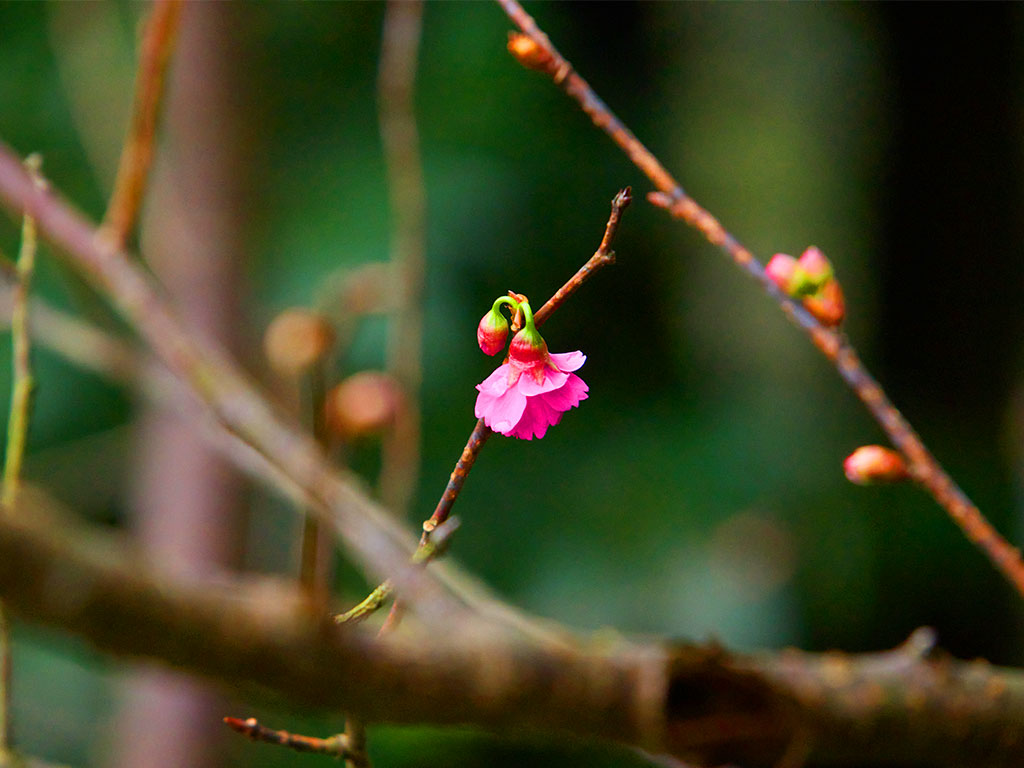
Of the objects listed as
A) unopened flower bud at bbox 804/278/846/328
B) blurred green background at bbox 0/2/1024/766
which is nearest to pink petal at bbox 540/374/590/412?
unopened flower bud at bbox 804/278/846/328

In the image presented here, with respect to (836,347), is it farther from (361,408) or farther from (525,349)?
(361,408)

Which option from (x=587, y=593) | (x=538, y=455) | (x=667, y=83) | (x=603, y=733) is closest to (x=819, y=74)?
(x=667, y=83)

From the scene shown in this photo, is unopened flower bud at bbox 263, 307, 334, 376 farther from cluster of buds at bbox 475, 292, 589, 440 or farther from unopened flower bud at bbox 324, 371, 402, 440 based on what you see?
cluster of buds at bbox 475, 292, 589, 440

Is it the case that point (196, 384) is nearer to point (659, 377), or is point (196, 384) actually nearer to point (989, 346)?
point (659, 377)

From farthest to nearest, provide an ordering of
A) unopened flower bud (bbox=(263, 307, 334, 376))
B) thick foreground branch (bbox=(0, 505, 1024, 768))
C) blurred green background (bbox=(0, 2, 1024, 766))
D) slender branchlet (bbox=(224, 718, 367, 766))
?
blurred green background (bbox=(0, 2, 1024, 766))
unopened flower bud (bbox=(263, 307, 334, 376))
slender branchlet (bbox=(224, 718, 367, 766))
thick foreground branch (bbox=(0, 505, 1024, 768))

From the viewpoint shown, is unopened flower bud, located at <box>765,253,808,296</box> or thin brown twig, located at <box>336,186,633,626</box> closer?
thin brown twig, located at <box>336,186,633,626</box>

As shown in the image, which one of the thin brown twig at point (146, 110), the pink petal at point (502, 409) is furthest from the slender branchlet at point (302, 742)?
the thin brown twig at point (146, 110)

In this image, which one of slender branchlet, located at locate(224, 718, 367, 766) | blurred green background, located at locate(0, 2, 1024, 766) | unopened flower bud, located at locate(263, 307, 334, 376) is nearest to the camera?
slender branchlet, located at locate(224, 718, 367, 766)
